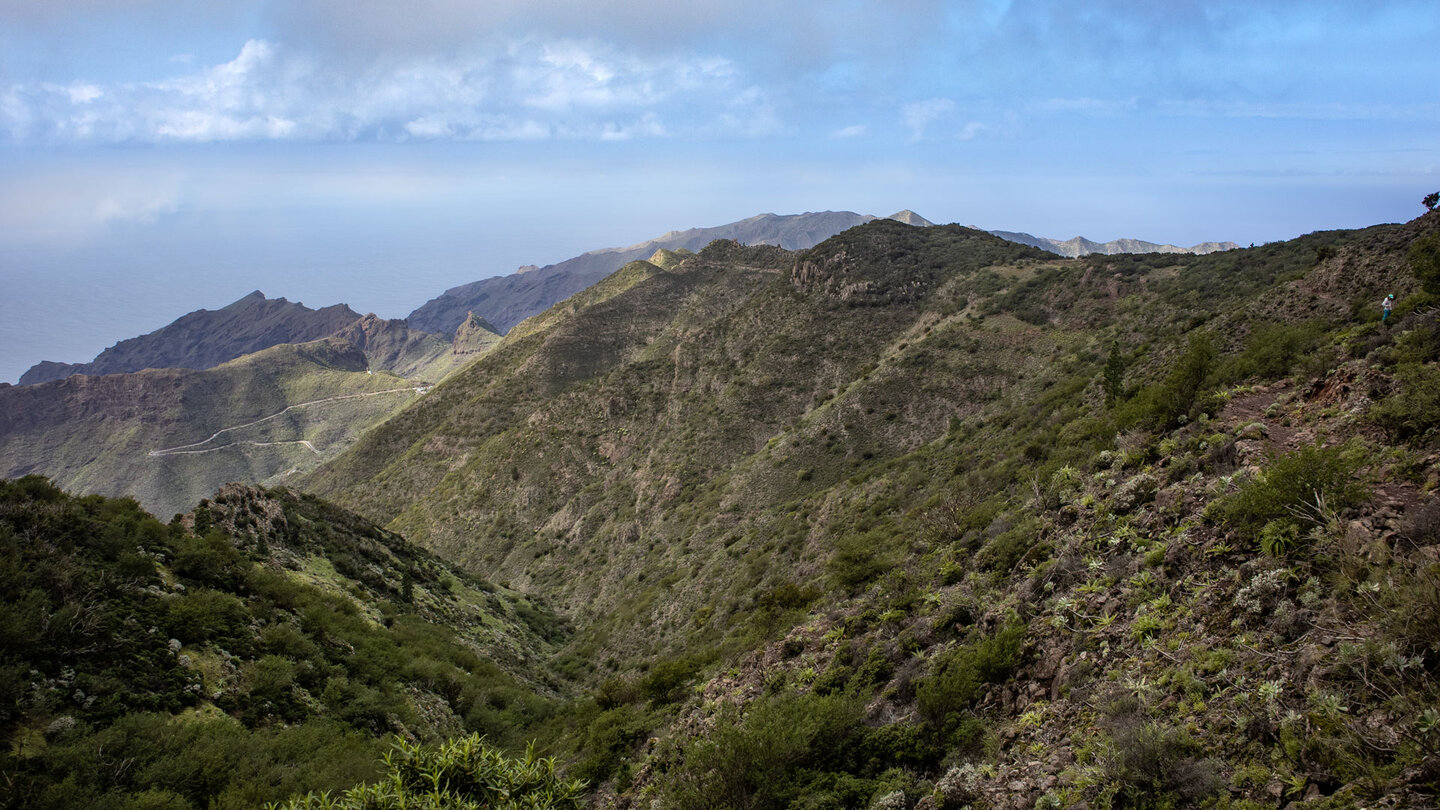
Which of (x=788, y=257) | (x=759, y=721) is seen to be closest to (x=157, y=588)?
(x=759, y=721)

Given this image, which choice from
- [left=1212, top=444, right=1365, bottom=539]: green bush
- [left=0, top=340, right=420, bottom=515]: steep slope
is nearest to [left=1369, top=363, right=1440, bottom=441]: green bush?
[left=1212, top=444, right=1365, bottom=539]: green bush

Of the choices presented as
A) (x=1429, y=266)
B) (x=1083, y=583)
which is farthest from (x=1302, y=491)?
(x=1429, y=266)

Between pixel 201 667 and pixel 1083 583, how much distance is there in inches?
753

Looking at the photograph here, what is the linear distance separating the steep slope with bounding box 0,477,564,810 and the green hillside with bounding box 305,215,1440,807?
5654 mm

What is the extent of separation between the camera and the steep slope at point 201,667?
10055 millimetres

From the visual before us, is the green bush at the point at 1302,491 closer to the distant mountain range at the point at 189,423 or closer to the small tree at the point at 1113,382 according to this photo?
the small tree at the point at 1113,382

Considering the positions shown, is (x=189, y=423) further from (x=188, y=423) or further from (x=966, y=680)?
(x=966, y=680)

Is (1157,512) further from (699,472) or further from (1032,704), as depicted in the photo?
(699,472)

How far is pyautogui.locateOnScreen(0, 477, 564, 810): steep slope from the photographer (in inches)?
396

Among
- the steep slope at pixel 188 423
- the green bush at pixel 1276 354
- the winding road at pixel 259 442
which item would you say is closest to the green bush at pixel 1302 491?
the green bush at pixel 1276 354

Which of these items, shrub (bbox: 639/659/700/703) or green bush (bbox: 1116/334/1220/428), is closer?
green bush (bbox: 1116/334/1220/428)

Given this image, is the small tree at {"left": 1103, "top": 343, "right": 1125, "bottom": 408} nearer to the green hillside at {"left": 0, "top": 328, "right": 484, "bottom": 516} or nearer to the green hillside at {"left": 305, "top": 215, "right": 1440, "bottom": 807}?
the green hillside at {"left": 305, "top": 215, "right": 1440, "bottom": 807}

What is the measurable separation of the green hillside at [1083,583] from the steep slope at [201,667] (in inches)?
223

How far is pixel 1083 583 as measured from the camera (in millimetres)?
9977
